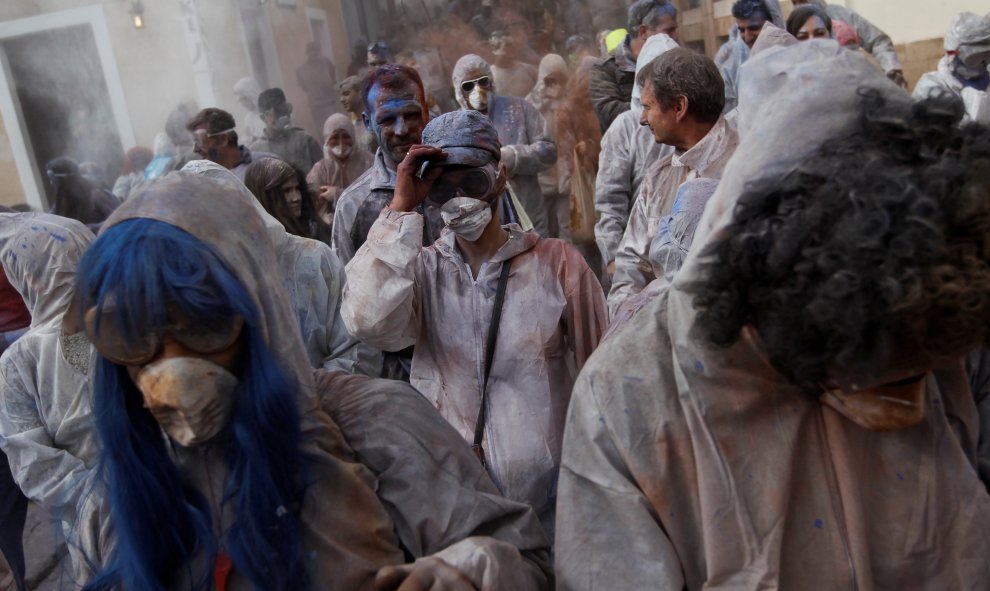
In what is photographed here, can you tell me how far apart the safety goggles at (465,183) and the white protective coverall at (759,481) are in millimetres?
1545

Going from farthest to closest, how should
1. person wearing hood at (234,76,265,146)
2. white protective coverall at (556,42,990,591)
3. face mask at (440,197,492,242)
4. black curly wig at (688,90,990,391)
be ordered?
person wearing hood at (234,76,265,146) < face mask at (440,197,492,242) < white protective coverall at (556,42,990,591) < black curly wig at (688,90,990,391)

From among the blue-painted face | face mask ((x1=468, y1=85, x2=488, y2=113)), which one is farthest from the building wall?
the blue-painted face

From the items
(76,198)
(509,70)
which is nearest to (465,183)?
(76,198)

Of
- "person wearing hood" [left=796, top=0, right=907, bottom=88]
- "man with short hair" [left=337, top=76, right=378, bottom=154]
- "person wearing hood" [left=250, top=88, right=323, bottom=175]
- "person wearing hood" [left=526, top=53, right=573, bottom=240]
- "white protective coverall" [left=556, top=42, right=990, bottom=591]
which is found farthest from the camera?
"person wearing hood" [left=796, top=0, right=907, bottom=88]

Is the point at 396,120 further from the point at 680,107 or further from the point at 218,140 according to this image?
the point at 218,140

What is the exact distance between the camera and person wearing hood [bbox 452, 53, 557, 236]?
662 cm

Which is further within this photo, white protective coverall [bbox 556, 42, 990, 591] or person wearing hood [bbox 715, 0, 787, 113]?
person wearing hood [bbox 715, 0, 787, 113]

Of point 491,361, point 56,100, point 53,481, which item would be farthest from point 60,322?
point 56,100

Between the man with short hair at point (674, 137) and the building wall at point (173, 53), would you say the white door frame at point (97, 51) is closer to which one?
the building wall at point (173, 53)

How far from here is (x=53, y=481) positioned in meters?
3.62

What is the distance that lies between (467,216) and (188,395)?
62.5 inches

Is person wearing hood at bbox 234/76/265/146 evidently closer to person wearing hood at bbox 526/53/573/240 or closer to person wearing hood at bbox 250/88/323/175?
person wearing hood at bbox 250/88/323/175

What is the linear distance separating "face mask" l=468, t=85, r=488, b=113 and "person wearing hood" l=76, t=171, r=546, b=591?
5.03 m

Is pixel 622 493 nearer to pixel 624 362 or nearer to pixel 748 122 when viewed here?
pixel 624 362
